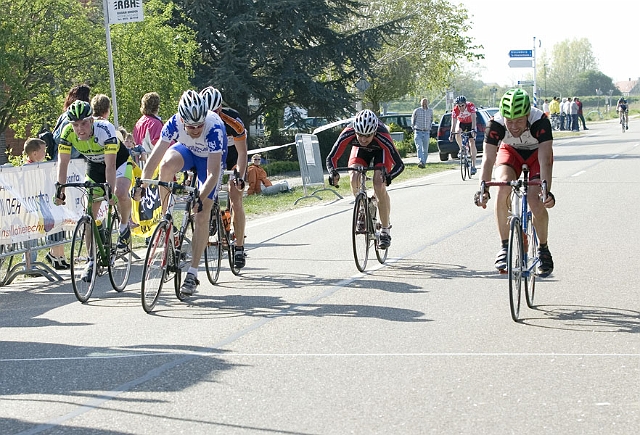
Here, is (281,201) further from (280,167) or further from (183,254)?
(280,167)

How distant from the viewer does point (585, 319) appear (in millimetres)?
8414

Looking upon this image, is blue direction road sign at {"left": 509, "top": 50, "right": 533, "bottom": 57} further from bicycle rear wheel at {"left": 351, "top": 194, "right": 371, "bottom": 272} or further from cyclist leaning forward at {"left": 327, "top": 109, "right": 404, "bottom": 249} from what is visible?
bicycle rear wheel at {"left": 351, "top": 194, "right": 371, "bottom": 272}

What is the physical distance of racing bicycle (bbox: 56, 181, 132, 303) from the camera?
10180mm

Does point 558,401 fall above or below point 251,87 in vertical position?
below

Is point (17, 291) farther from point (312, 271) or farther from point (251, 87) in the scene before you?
point (251, 87)

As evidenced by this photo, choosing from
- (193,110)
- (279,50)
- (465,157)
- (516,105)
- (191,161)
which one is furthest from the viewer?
(279,50)

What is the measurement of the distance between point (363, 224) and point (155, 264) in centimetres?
281

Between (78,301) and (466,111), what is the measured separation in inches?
680

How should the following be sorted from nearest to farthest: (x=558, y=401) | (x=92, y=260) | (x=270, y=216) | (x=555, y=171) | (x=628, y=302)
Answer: (x=558, y=401) < (x=628, y=302) < (x=92, y=260) < (x=270, y=216) < (x=555, y=171)

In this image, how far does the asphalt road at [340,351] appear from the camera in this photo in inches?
232

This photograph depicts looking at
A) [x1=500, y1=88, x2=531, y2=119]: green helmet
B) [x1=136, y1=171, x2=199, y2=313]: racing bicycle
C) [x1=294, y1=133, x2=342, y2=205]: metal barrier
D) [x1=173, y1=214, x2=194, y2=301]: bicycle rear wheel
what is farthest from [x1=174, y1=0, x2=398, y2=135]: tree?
[x1=500, y1=88, x2=531, y2=119]: green helmet

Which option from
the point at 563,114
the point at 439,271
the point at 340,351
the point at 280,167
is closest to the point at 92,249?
the point at 439,271

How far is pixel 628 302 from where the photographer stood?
360 inches

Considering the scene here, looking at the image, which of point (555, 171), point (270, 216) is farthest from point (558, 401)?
point (555, 171)
